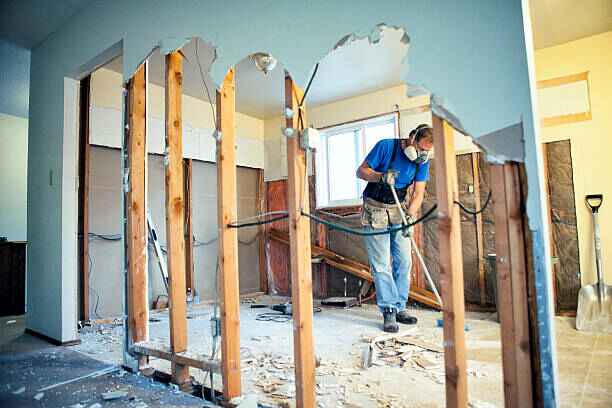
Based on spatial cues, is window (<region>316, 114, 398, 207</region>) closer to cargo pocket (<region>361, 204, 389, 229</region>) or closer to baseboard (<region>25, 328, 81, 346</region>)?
cargo pocket (<region>361, 204, 389, 229</region>)

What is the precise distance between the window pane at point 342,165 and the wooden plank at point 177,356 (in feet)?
10.6

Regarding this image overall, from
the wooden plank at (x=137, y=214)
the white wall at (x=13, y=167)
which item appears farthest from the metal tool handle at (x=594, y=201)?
the white wall at (x=13, y=167)

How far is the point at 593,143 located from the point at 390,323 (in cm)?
242

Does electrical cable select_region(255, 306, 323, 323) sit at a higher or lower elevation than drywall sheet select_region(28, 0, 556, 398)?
lower

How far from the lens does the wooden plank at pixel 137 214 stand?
2342 millimetres

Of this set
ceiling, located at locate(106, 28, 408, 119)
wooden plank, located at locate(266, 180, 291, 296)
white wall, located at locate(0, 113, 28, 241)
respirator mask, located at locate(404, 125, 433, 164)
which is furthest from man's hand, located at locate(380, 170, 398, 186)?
white wall, located at locate(0, 113, 28, 241)

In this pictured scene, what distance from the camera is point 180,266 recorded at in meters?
2.13

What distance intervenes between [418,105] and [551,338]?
11.4 feet

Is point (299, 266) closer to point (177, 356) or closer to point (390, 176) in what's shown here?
point (177, 356)

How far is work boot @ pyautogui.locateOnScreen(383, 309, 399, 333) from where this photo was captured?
297 cm

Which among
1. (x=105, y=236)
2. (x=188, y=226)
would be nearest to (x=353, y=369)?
(x=105, y=236)

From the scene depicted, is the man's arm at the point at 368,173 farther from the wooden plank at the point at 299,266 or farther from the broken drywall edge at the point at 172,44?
the broken drywall edge at the point at 172,44

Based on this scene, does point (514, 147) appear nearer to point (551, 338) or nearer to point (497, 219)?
point (497, 219)

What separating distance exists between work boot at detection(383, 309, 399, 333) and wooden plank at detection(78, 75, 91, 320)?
8.97ft
